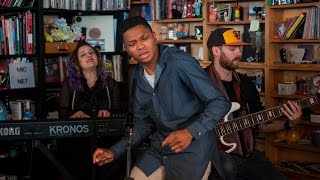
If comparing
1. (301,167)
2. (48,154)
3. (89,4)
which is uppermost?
(89,4)

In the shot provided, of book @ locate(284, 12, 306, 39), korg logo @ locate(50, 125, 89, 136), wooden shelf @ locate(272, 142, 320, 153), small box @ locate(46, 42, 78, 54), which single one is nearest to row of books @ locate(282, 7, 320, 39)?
book @ locate(284, 12, 306, 39)

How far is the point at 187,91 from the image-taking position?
2.29 metres

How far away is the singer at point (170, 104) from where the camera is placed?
220 centimetres

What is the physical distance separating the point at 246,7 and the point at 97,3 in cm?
144

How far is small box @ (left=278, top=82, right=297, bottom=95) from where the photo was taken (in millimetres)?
4566

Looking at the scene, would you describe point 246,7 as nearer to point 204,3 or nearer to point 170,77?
point 204,3

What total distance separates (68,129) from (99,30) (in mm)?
2352

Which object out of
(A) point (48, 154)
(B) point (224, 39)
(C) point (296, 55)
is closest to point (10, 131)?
(A) point (48, 154)

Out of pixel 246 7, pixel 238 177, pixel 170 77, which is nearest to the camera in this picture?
pixel 170 77

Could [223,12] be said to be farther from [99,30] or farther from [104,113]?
[104,113]

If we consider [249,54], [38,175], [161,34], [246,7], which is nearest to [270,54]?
[249,54]

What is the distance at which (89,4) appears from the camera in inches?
209

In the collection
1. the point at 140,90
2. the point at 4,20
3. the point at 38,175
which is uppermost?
the point at 4,20

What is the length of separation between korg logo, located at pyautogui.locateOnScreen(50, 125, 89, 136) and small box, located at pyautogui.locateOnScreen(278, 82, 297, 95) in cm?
205
